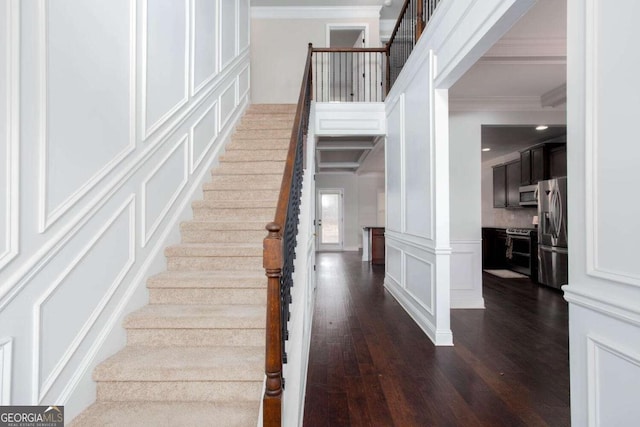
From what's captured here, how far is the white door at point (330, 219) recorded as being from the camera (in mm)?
10555

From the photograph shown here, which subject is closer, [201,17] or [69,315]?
[69,315]

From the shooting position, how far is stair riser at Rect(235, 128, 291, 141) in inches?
159

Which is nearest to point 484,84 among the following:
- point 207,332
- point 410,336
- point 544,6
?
point 544,6

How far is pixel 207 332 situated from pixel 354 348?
4.74 feet

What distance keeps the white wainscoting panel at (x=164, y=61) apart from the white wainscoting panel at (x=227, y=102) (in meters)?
0.91

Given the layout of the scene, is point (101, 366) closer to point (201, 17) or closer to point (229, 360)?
point (229, 360)

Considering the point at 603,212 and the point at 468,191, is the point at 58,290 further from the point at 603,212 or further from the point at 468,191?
the point at 468,191

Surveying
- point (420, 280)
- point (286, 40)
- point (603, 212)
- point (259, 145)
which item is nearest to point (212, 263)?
point (259, 145)

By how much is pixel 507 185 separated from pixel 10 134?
304 inches

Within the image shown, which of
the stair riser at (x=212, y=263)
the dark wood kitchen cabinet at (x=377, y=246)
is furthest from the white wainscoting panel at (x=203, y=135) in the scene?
the dark wood kitchen cabinet at (x=377, y=246)

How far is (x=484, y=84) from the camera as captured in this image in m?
3.65

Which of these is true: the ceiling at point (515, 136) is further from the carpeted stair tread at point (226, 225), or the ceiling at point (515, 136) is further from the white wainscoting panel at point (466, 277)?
the carpeted stair tread at point (226, 225)

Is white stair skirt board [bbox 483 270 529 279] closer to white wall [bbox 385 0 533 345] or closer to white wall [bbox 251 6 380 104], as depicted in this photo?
white wall [bbox 385 0 533 345]

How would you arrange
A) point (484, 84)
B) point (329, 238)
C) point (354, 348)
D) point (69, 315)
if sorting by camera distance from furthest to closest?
1. point (329, 238)
2. point (484, 84)
3. point (354, 348)
4. point (69, 315)
